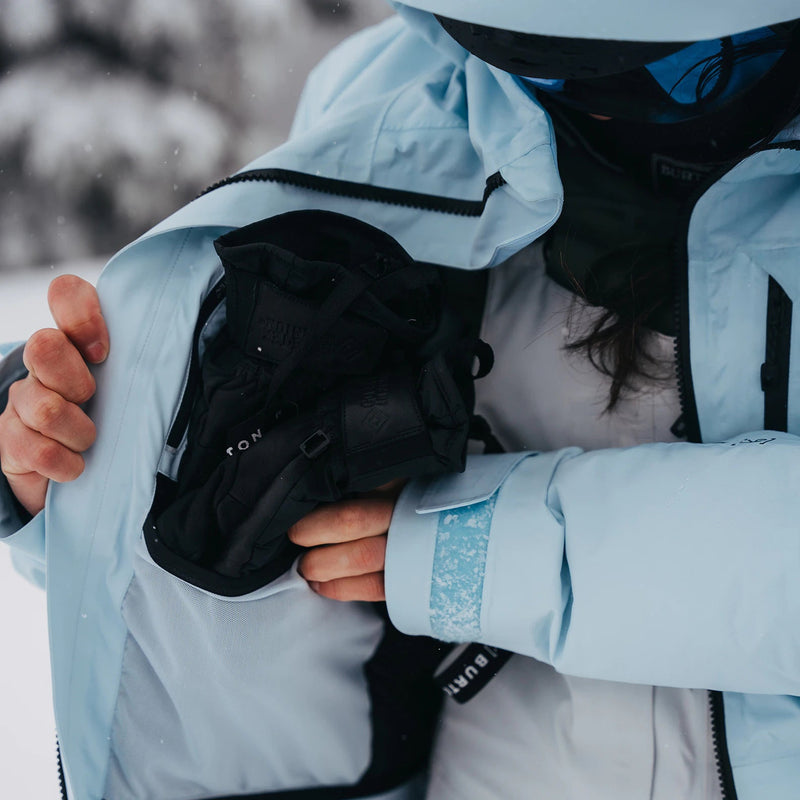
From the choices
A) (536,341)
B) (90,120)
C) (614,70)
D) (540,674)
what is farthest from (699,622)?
(90,120)

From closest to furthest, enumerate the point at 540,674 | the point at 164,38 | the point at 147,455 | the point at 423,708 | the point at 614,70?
the point at 614,70
the point at 147,455
the point at 540,674
the point at 423,708
the point at 164,38

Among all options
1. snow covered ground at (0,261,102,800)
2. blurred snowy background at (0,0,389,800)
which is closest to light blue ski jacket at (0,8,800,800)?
snow covered ground at (0,261,102,800)

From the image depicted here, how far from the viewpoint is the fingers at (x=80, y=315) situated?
2.12 ft

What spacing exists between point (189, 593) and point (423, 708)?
0.36 metres

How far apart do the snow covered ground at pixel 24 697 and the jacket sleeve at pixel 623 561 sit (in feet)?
2.97

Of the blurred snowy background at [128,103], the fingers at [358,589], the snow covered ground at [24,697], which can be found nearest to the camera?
the fingers at [358,589]

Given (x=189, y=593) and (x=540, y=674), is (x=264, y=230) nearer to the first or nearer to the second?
(x=189, y=593)

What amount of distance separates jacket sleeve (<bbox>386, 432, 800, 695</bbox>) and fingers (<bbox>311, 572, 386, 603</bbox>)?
0.03m

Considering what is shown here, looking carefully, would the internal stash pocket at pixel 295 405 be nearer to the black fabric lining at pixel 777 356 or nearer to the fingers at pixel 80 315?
the fingers at pixel 80 315

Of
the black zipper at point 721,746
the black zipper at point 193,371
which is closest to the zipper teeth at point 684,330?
the black zipper at point 721,746

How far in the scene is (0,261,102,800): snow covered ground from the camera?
122 centimetres

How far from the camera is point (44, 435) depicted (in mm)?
634

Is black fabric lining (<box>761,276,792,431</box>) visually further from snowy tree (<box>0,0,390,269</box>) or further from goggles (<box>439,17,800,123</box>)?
snowy tree (<box>0,0,390,269</box>)

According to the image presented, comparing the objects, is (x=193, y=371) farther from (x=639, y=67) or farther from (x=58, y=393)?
(x=639, y=67)
